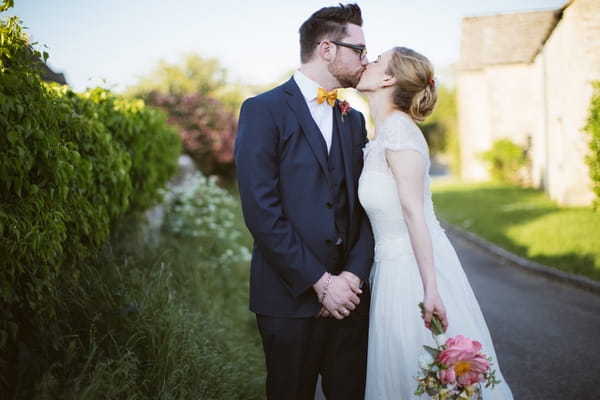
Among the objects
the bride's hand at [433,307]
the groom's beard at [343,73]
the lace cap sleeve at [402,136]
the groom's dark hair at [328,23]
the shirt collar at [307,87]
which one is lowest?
the bride's hand at [433,307]

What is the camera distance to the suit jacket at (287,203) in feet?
7.83

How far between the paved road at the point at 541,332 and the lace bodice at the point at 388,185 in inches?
82.4

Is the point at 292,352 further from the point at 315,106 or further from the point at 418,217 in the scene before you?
the point at 315,106

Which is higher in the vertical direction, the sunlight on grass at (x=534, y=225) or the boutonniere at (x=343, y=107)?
the boutonniere at (x=343, y=107)

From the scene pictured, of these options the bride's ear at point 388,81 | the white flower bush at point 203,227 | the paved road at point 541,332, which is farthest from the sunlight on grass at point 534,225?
the bride's ear at point 388,81

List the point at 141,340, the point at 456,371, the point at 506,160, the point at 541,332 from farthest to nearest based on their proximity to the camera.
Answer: the point at 506,160, the point at 541,332, the point at 141,340, the point at 456,371

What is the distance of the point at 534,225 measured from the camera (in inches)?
402

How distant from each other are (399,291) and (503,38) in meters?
22.5

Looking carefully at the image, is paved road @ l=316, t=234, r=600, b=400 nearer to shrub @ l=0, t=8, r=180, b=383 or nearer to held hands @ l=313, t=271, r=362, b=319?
held hands @ l=313, t=271, r=362, b=319

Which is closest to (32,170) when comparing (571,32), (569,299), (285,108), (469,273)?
(285,108)

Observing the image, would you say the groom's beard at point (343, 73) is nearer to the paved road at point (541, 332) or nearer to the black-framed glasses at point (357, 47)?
the black-framed glasses at point (357, 47)

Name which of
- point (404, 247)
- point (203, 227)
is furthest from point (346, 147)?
Result: point (203, 227)

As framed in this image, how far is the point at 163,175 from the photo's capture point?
6883 millimetres

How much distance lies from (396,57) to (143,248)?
3.48 meters
